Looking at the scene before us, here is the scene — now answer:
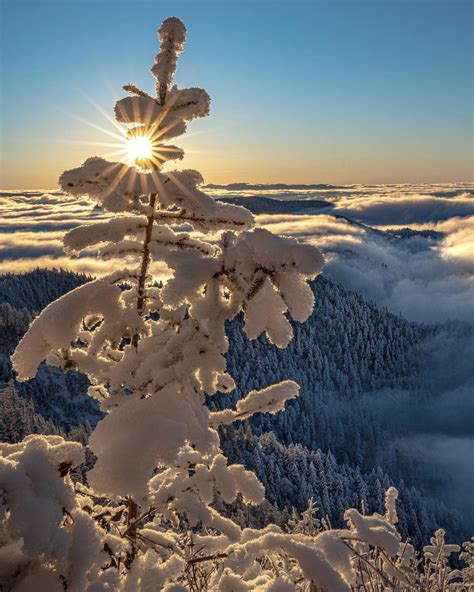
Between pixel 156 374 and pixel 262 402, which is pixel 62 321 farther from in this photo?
pixel 262 402

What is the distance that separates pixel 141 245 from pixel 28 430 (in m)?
115

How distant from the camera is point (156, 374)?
11.3 ft

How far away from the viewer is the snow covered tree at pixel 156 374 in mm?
2982

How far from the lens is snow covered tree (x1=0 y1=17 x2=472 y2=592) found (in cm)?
298

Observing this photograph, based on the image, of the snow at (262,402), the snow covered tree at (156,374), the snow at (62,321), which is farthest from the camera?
the snow at (262,402)

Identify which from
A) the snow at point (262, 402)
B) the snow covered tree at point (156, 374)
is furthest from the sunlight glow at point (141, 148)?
the snow at point (262, 402)

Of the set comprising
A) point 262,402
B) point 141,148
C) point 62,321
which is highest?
point 141,148

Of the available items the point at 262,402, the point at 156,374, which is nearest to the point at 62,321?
the point at 156,374

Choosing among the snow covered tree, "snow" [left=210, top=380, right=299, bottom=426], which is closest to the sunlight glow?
the snow covered tree

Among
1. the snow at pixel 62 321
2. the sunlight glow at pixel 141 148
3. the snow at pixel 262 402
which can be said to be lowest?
the snow at pixel 262 402

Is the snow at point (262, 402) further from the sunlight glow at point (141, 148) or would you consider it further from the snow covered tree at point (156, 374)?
the sunlight glow at point (141, 148)

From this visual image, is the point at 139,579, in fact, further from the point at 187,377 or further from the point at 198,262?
the point at 198,262

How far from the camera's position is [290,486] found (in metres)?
126

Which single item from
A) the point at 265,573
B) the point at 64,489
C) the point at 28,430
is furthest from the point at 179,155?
the point at 28,430
